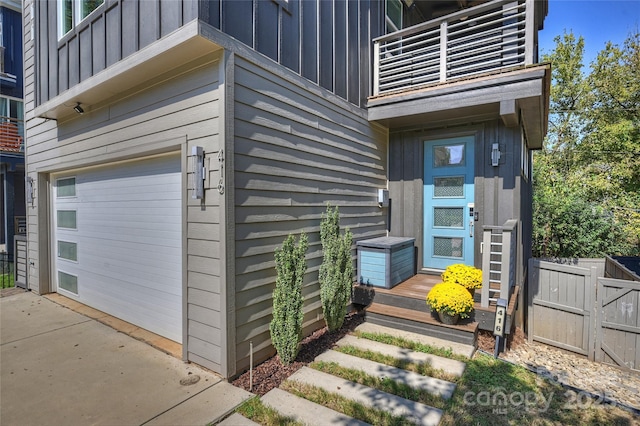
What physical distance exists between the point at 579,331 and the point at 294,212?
4.45m

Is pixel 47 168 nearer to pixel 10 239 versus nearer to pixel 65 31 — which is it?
pixel 65 31

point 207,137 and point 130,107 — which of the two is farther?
point 130,107

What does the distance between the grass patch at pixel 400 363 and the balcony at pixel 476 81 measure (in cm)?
336

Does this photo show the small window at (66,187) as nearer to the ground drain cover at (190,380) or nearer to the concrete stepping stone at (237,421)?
the ground drain cover at (190,380)

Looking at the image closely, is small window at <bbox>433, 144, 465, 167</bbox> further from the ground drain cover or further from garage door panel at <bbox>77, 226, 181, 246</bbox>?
the ground drain cover

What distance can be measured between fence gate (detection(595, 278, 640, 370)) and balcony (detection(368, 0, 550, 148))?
8.69 feet

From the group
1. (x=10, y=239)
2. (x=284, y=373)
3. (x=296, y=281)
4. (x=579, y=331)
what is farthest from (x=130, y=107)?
(x=10, y=239)

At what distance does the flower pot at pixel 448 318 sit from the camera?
3.67 metres

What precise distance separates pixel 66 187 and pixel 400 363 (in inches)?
240

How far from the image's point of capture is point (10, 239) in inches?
331

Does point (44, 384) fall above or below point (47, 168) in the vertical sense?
below

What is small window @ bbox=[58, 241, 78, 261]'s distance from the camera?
5.39 metres

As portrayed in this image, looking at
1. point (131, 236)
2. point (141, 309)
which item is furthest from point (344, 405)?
point (131, 236)

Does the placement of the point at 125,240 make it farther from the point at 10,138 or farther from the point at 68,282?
the point at 10,138
